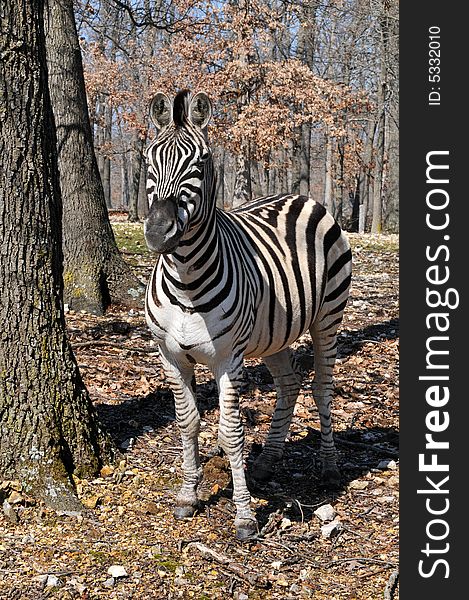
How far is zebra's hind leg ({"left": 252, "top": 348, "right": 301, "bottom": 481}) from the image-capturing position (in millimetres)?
6066

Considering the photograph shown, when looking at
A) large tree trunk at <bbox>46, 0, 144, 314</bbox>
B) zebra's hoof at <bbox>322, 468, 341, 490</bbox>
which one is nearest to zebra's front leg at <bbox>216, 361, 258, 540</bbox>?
zebra's hoof at <bbox>322, 468, 341, 490</bbox>

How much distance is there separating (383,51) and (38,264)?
98.9 feet

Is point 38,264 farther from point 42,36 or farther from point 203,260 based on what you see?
point 42,36

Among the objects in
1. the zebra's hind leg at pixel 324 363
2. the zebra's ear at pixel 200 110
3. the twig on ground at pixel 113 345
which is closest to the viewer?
the zebra's ear at pixel 200 110

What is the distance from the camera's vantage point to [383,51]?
3206 cm

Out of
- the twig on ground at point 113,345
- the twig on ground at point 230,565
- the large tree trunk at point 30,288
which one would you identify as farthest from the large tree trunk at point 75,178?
the twig on ground at point 230,565

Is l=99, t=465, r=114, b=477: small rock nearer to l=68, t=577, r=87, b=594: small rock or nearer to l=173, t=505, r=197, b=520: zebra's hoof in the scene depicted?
l=173, t=505, r=197, b=520: zebra's hoof

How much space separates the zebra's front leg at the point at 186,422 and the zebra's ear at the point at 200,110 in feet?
5.09

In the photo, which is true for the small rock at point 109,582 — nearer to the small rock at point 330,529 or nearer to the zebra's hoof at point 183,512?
the zebra's hoof at point 183,512

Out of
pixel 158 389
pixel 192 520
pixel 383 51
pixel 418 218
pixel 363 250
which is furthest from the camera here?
pixel 383 51

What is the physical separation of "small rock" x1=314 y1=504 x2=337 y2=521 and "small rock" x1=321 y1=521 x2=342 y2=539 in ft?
0.36

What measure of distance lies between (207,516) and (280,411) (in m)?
1.38

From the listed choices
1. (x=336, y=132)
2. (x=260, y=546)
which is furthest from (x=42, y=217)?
(x=336, y=132)

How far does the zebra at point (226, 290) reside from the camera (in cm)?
429
